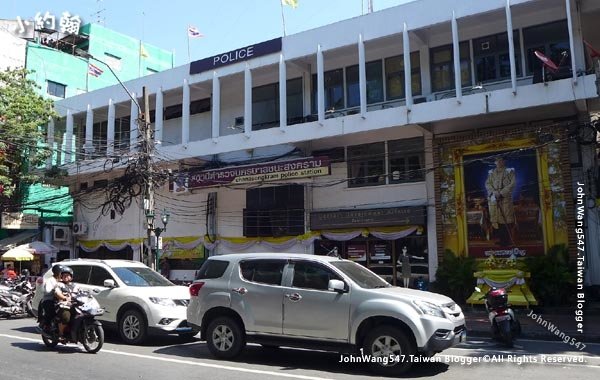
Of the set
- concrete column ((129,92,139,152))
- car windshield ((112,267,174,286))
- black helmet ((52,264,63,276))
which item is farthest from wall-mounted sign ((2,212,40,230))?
car windshield ((112,267,174,286))

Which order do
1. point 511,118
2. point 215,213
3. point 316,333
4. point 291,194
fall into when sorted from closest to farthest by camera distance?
point 316,333, point 511,118, point 291,194, point 215,213

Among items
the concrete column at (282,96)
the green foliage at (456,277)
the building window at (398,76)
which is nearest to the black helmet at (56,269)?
the concrete column at (282,96)

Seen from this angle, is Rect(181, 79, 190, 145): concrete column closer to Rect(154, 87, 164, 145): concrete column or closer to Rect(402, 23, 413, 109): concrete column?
Rect(154, 87, 164, 145): concrete column

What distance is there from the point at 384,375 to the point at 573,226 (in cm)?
1144

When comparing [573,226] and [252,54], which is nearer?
[573,226]

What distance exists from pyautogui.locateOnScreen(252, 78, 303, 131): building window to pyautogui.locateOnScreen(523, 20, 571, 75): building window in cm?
893

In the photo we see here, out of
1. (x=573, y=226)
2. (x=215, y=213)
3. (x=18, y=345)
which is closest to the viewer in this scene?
(x=18, y=345)

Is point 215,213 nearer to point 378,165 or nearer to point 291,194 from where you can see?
point 291,194

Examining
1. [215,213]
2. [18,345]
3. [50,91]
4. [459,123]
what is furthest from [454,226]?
[50,91]

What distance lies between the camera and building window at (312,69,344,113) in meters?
21.1

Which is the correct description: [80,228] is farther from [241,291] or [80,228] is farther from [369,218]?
[241,291]

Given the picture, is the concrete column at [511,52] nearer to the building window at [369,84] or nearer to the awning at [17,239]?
the building window at [369,84]

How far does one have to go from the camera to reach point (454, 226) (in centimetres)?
1798

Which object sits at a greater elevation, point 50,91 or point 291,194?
point 50,91
